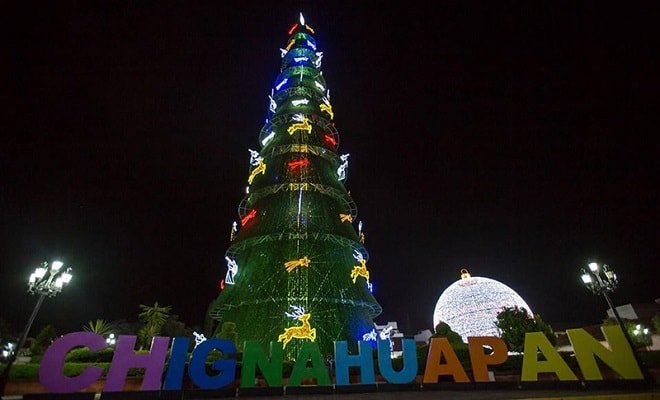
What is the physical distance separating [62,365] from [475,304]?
114 ft

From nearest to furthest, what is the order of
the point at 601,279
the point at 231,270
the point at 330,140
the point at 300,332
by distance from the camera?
the point at 601,279
the point at 300,332
the point at 231,270
the point at 330,140

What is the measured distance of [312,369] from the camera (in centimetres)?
1341

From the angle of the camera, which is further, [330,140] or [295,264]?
[330,140]

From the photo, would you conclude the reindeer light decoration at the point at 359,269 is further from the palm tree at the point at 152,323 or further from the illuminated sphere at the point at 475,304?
the palm tree at the point at 152,323

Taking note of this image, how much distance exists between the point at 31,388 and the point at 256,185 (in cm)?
1934

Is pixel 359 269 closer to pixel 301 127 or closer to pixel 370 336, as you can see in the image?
pixel 370 336

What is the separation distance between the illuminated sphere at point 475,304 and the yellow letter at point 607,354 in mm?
22235

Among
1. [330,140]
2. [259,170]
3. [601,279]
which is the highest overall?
[330,140]

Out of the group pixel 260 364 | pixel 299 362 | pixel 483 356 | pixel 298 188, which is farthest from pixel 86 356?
pixel 483 356

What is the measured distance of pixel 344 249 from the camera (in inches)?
1111

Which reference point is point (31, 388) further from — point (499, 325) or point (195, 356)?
point (499, 325)

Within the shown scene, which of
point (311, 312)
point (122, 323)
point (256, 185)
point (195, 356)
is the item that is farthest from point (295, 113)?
point (122, 323)

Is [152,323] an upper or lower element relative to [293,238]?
lower

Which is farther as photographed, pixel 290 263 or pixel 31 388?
pixel 290 263
